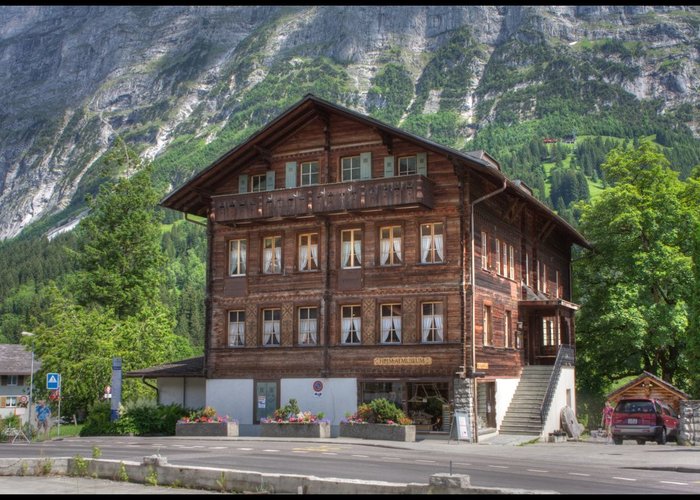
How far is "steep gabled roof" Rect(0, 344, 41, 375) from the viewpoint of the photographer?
95812 millimetres

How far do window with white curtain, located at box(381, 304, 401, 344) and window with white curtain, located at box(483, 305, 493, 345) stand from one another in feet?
11.6

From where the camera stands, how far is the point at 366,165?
38.1 m

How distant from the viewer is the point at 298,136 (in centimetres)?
3997

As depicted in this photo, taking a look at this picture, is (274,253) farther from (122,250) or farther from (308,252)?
(122,250)

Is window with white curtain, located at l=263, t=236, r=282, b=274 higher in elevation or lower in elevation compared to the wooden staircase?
higher

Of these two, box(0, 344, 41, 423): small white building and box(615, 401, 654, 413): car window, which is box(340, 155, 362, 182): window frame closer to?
box(615, 401, 654, 413): car window

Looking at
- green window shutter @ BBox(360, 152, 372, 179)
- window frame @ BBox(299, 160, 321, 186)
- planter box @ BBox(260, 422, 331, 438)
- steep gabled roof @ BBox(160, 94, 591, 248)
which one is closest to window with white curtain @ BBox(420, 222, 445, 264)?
steep gabled roof @ BBox(160, 94, 591, 248)

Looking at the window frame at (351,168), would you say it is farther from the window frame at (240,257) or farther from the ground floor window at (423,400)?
the ground floor window at (423,400)

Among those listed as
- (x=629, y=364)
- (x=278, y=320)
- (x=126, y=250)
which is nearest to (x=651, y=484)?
(x=278, y=320)

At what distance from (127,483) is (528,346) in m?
27.8

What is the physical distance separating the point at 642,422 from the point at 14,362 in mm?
79384

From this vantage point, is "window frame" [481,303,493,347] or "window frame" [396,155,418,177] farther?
"window frame" [396,155,418,177]

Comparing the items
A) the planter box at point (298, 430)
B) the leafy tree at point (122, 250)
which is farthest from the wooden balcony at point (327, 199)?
the leafy tree at point (122, 250)

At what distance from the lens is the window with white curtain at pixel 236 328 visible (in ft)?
132
